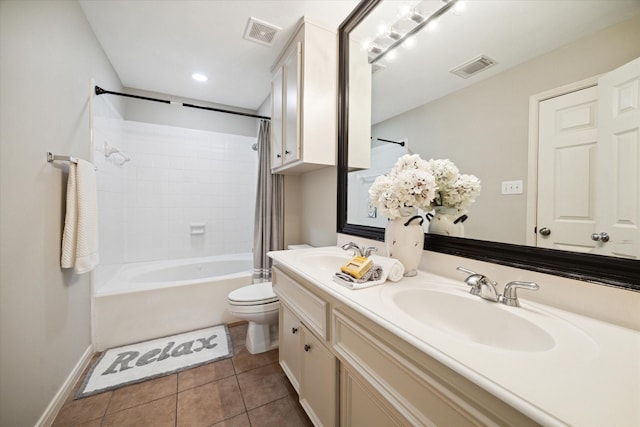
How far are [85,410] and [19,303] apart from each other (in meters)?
0.75

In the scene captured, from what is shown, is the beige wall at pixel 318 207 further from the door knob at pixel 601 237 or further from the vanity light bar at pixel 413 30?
the door knob at pixel 601 237

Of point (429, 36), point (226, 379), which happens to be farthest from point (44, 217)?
point (429, 36)

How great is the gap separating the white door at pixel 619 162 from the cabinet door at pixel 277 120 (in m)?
1.72

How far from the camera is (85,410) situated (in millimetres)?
1322

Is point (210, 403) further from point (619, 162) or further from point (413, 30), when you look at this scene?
point (413, 30)

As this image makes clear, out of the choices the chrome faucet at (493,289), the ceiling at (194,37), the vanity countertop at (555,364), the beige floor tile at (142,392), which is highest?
the ceiling at (194,37)

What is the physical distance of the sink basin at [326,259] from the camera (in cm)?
140

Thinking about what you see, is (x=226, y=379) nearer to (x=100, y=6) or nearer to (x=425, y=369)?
(x=425, y=369)

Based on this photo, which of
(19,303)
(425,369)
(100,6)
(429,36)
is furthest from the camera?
(100,6)

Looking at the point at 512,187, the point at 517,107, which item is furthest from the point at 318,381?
the point at 517,107

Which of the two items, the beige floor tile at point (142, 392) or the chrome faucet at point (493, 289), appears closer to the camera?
the chrome faucet at point (493, 289)

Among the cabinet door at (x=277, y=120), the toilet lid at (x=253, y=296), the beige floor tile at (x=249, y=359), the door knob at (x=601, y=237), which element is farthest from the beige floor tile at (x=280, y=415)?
the cabinet door at (x=277, y=120)

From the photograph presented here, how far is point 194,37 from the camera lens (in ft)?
6.04

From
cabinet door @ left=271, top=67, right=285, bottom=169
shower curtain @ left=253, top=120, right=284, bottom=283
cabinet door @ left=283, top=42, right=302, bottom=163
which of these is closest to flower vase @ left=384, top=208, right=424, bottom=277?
cabinet door @ left=283, top=42, right=302, bottom=163
